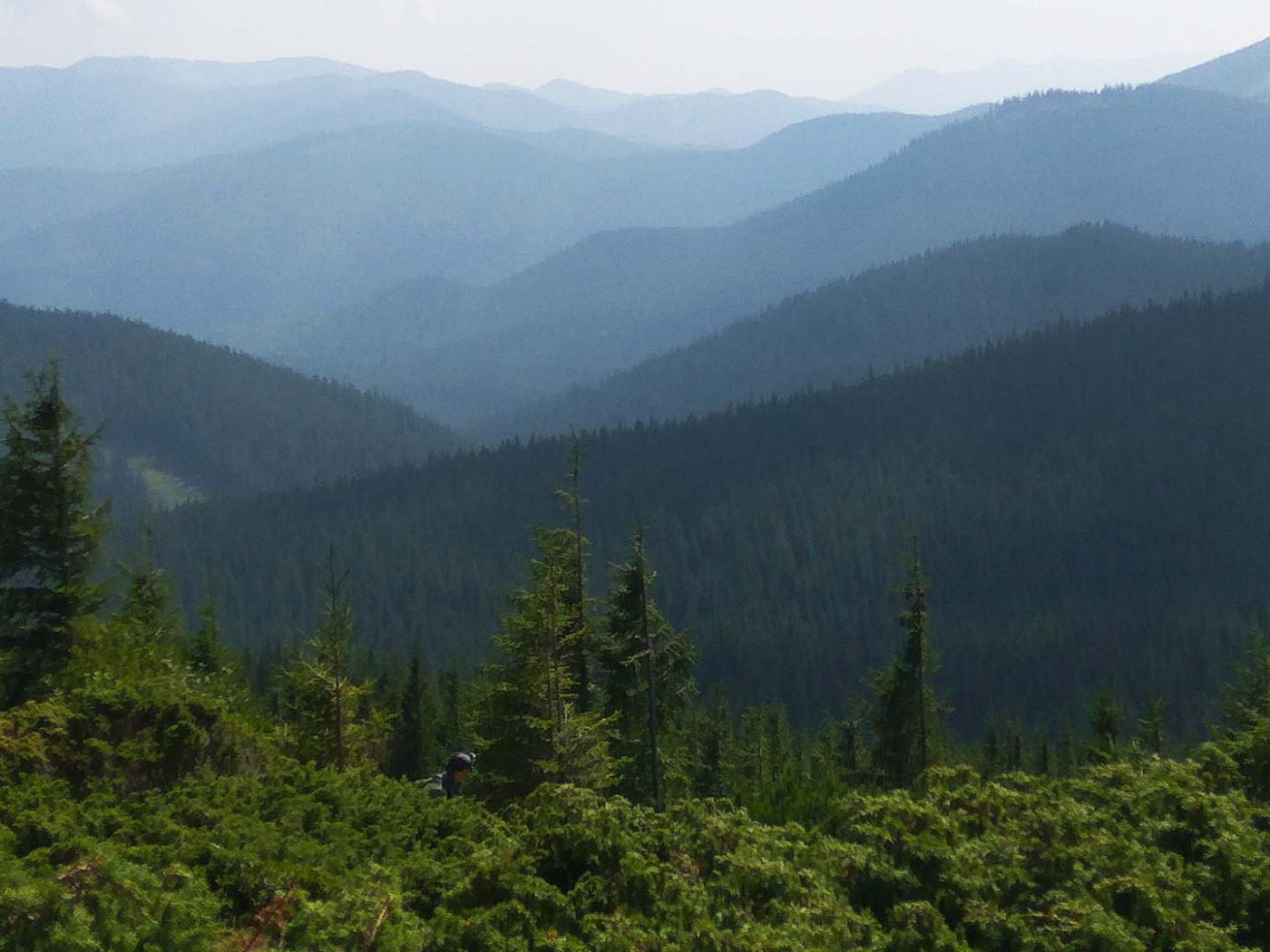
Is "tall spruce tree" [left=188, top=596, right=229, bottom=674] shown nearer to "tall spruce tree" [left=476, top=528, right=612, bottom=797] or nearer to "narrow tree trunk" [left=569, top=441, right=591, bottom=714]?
"tall spruce tree" [left=476, top=528, right=612, bottom=797]

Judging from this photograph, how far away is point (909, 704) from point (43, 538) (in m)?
30.5

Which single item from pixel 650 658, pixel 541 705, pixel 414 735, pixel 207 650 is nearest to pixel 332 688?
pixel 541 705

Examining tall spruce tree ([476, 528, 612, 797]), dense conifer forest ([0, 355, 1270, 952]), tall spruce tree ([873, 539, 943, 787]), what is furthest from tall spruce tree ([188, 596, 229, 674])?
tall spruce tree ([873, 539, 943, 787])

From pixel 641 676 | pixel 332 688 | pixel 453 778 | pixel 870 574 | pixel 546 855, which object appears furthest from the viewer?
pixel 870 574

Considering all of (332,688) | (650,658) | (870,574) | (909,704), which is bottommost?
(870,574)

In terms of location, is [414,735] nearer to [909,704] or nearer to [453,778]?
[909,704]

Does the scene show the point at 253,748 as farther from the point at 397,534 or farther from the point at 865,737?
the point at 397,534

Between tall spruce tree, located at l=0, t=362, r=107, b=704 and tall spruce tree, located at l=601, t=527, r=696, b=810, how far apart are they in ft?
50.2

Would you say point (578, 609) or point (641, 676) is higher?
point (578, 609)

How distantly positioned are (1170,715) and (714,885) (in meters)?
117

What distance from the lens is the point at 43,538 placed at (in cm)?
2881

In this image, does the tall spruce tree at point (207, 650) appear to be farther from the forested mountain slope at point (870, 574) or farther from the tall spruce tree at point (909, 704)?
the forested mountain slope at point (870, 574)

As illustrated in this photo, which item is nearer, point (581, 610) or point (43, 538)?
point (43, 538)

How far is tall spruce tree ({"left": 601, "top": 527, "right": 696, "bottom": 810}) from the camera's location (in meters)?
33.7
